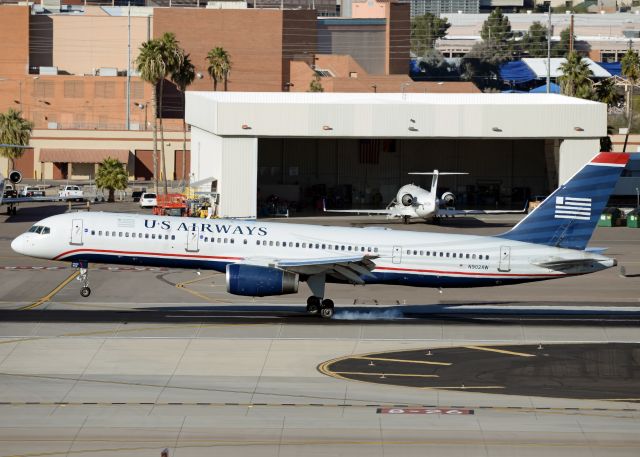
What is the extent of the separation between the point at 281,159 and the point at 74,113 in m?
60.9

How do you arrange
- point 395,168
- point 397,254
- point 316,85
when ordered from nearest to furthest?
point 397,254, point 395,168, point 316,85

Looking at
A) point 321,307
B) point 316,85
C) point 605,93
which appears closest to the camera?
point 321,307

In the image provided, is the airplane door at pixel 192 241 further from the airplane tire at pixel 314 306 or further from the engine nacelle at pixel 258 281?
the airplane tire at pixel 314 306

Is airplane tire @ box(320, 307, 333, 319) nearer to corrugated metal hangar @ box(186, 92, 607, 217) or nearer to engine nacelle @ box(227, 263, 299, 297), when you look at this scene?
engine nacelle @ box(227, 263, 299, 297)

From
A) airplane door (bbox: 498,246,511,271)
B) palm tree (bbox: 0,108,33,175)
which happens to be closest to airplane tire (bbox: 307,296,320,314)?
airplane door (bbox: 498,246,511,271)

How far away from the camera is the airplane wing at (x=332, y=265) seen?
168 ft

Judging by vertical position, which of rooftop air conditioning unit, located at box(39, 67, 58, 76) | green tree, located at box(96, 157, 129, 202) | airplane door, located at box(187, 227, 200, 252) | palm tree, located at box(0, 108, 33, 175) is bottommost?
airplane door, located at box(187, 227, 200, 252)

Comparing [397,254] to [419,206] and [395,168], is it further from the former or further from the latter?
[395,168]

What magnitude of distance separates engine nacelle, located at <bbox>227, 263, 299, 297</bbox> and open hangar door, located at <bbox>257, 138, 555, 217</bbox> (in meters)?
71.7

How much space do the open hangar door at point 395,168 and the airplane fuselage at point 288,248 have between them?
69207 mm

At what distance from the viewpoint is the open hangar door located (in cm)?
12325

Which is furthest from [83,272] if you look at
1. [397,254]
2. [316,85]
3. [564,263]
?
[316,85]

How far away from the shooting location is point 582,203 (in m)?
53.0

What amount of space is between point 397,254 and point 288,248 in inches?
192
